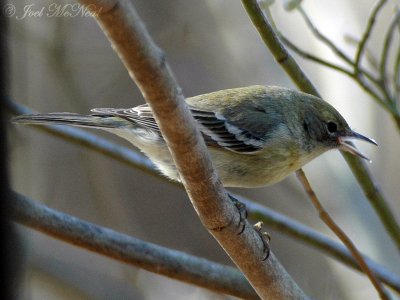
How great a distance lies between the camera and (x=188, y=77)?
7.35 metres

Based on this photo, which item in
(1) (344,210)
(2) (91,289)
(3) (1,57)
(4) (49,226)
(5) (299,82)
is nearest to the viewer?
(3) (1,57)

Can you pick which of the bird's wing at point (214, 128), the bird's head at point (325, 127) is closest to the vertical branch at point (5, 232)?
the bird's wing at point (214, 128)

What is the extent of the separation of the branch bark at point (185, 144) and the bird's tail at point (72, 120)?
1.24m

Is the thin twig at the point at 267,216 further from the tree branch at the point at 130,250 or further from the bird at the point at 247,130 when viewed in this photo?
the tree branch at the point at 130,250

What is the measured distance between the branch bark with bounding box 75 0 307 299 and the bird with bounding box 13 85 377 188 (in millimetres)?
1012

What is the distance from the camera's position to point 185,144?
6.33ft

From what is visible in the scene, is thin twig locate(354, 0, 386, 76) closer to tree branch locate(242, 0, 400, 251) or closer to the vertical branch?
tree branch locate(242, 0, 400, 251)

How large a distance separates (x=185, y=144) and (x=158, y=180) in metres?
3.45

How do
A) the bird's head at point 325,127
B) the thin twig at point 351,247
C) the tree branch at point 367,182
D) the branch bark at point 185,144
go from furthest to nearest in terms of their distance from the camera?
the bird's head at point 325,127
the tree branch at point 367,182
the thin twig at point 351,247
the branch bark at point 185,144

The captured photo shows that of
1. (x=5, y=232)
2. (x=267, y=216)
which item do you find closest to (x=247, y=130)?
(x=267, y=216)

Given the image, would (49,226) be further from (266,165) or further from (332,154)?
(332,154)

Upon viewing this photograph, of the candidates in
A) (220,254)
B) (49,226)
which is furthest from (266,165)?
(220,254)

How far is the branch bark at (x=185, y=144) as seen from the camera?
1.49 meters

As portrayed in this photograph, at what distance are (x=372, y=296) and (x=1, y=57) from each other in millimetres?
5131
